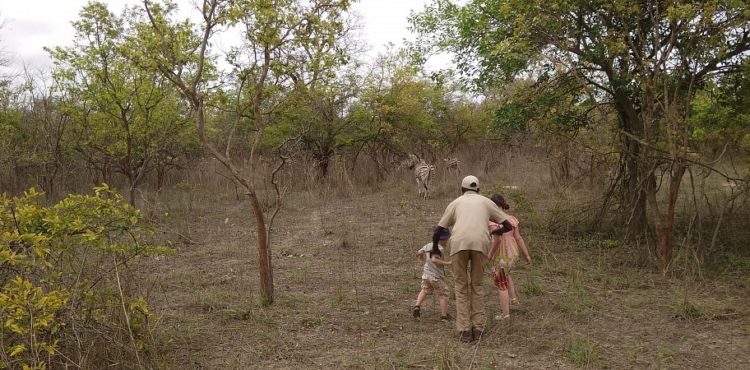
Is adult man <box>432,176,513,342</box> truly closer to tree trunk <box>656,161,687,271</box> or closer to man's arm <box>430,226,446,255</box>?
man's arm <box>430,226,446,255</box>

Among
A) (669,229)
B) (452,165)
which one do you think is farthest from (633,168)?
(452,165)

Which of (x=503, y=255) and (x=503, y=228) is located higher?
(x=503, y=228)

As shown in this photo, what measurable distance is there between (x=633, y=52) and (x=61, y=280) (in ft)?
24.8

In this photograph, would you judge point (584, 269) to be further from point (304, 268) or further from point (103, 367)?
point (103, 367)

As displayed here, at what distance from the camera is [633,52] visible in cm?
787

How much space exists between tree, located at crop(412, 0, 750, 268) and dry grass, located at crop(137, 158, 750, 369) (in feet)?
4.34

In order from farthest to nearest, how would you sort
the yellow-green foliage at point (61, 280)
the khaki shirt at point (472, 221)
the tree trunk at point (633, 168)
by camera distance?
1. the tree trunk at point (633, 168)
2. the khaki shirt at point (472, 221)
3. the yellow-green foliage at point (61, 280)

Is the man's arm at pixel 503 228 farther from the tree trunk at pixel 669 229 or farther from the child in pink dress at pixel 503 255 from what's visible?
the tree trunk at pixel 669 229

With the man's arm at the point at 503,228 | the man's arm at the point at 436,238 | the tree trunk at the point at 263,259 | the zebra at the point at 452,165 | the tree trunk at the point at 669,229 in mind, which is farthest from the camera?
the zebra at the point at 452,165

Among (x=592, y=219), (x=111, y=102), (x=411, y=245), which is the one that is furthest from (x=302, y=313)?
(x=111, y=102)

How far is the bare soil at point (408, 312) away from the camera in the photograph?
5066mm

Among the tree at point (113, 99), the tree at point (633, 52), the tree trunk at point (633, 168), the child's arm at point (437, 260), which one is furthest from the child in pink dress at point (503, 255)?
the tree at point (113, 99)

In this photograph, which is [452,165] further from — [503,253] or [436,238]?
[436,238]

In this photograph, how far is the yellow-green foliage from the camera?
3.78 m
